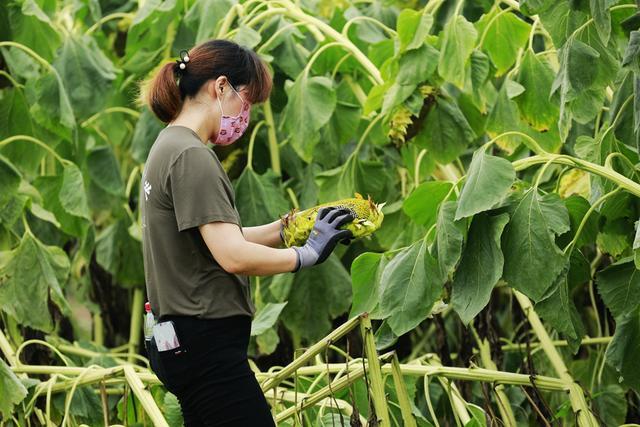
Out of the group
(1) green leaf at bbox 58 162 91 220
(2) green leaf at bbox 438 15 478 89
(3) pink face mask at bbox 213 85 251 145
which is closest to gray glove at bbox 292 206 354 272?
(3) pink face mask at bbox 213 85 251 145

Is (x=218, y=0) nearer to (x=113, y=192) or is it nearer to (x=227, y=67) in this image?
(x=113, y=192)

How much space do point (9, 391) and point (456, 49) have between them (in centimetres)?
132

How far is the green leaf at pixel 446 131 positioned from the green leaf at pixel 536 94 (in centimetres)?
19

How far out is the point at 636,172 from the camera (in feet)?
8.33

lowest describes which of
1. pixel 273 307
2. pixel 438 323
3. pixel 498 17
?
pixel 438 323

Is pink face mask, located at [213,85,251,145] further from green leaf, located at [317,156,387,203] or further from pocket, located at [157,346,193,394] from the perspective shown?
green leaf, located at [317,156,387,203]

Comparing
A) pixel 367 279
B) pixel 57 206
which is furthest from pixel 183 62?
pixel 57 206

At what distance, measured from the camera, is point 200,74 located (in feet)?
7.06

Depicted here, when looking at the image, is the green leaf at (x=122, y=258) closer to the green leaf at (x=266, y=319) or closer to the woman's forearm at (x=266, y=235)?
the green leaf at (x=266, y=319)

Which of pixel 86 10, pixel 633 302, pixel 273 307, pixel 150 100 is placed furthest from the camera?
pixel 86 10

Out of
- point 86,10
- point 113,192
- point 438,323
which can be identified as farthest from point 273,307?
point 86,10

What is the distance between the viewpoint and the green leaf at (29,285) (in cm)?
334

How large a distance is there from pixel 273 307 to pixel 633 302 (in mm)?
907

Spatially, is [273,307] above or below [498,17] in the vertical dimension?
below
